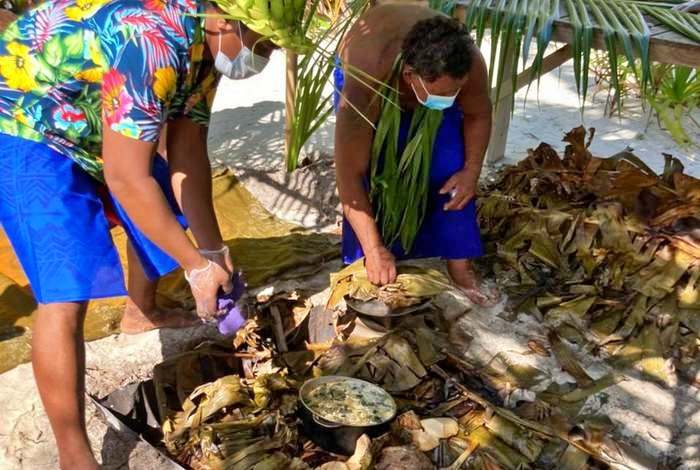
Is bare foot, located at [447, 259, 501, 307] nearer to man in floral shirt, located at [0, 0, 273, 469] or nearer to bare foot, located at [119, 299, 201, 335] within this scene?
bare foot, located at [119, 299, 201, 335]

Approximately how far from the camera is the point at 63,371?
1916 mm

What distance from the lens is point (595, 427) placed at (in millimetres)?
2244

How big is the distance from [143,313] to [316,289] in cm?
69

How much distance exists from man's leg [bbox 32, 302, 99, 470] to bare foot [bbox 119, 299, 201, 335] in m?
0.75

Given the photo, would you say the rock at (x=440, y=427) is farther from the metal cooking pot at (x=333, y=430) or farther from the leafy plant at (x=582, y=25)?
the leafy plant at (x=582, y=25)

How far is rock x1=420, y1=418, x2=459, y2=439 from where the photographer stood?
2.20 metres

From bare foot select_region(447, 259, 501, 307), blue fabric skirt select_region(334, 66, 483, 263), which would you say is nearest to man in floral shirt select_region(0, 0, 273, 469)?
blue fabric skirt select_region(334, 66, 483, 263)

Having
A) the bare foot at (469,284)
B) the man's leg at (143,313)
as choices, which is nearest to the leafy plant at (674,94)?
the bare foot at (469,284)

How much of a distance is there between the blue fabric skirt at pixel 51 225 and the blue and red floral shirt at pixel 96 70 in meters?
0.05

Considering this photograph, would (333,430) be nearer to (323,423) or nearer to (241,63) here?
(323,423)

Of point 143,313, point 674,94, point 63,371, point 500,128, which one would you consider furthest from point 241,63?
point 674,94

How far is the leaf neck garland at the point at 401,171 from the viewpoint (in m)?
2.59

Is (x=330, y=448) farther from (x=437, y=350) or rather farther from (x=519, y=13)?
(x=519, y=13)

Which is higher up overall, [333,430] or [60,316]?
[60,316]
